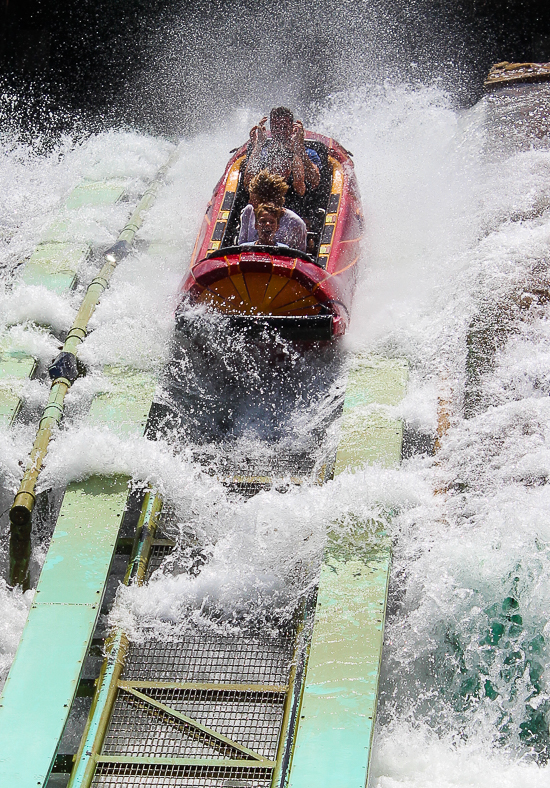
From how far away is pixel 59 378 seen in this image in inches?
193

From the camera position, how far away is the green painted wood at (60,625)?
3287 millimetres

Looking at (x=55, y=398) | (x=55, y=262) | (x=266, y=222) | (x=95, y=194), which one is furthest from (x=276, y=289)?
(x=95, y=194)

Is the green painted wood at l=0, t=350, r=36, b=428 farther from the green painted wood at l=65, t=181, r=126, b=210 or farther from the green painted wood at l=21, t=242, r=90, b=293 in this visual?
the green painted wood at l=65, t=181, r=126, b=210

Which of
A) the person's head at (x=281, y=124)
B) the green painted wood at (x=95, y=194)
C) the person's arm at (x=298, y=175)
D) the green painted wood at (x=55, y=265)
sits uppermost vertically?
the green painted wood at (x=95, y=194)

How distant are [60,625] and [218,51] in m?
8.46

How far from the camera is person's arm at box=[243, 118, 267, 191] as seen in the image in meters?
5.68

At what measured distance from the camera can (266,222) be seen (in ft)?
16.1

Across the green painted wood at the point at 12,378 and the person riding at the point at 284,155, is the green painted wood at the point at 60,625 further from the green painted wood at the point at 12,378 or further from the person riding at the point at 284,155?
the person riding at the point at 284,155

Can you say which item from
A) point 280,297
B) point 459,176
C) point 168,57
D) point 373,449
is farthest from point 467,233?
point 168,57

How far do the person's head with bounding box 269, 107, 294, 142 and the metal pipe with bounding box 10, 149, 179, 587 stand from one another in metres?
1.32

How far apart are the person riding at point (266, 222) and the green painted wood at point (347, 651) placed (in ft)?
4.00

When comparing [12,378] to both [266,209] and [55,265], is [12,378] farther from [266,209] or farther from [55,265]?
[266,209]

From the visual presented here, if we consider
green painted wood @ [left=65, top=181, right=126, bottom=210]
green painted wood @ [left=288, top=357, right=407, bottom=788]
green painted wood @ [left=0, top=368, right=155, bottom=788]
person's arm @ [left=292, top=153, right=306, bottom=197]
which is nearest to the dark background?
green painted wood @ [left=65, top=181, right=126, bottom=210]

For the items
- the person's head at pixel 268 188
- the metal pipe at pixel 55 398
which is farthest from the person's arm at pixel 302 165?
the metal pipe at pixel 55 398
